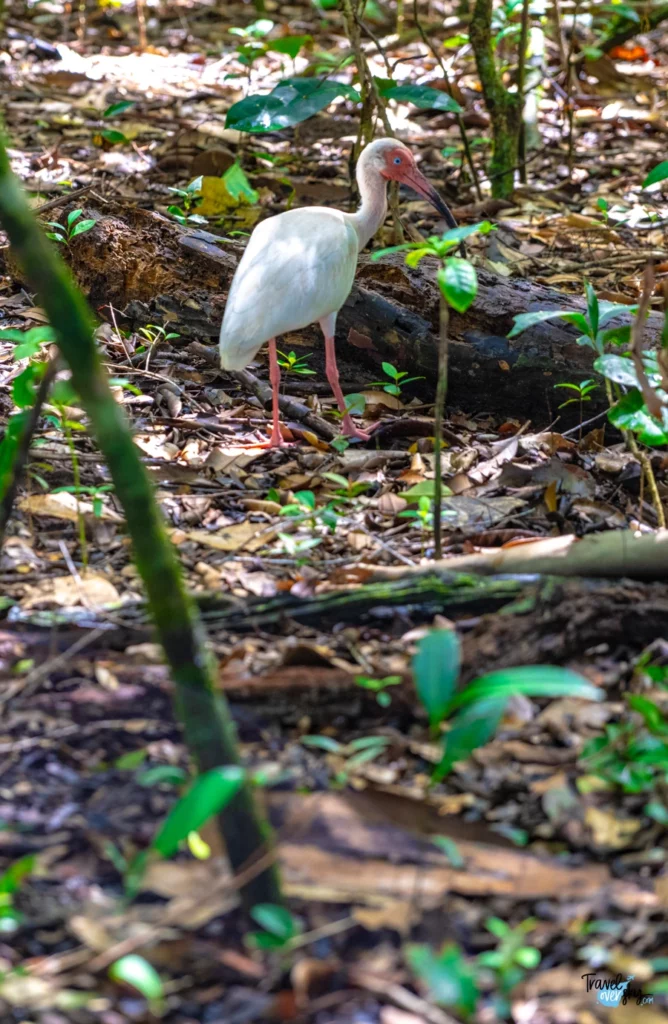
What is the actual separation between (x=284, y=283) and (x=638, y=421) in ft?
5.08

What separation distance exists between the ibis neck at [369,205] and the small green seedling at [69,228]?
1.16 m

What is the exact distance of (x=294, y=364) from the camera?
4.64 metres

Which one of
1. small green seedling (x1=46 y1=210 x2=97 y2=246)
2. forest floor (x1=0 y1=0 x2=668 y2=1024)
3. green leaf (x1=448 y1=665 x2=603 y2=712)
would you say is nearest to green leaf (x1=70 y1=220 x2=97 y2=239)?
small green seedling (x1=46 y1=210 x2=97 y2=246)

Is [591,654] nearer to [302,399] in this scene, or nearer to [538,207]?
[302,399]

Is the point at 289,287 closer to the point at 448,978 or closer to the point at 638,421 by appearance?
the point at 638,421

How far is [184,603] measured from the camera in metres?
1.75

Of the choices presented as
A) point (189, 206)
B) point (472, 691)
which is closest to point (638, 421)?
point (472, 691)

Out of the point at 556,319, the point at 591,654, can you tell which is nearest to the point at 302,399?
the point at 556,319

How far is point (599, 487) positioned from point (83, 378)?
238cm

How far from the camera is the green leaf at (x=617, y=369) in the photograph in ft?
9.84

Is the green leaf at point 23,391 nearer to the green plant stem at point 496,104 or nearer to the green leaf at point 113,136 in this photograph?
the green plant stem at point 496,104

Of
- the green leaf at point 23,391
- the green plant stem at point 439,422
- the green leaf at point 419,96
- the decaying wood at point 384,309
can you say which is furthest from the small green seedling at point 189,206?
the green plant stem at point 439,422

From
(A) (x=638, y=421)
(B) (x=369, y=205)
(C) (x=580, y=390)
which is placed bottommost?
(C) (x=580, y=390)

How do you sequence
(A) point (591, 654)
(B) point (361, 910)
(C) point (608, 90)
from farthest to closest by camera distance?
1. (C) point (608, 90)
2. (A) point (591, 654)
3. (B) point (361, 910)
